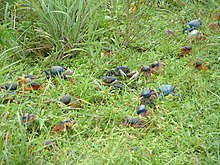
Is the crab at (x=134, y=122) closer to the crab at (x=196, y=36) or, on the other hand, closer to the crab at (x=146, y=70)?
the crab at (x=146, y=70)

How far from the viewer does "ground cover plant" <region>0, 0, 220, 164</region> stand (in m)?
2.17

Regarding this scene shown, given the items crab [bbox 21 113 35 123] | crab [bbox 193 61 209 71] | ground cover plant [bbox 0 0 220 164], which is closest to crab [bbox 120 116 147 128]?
ground cover plant [bbox 0 0 220 164]

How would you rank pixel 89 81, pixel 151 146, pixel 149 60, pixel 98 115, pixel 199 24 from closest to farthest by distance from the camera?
pixel 151 146 → pixel 98 115 → pixel 89 81 → pixel 149 60 → pixel 199 24

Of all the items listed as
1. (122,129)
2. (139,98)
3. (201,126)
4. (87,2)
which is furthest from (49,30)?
(201,126)

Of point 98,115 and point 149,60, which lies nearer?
point 98,115

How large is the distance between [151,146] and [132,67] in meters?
0.82

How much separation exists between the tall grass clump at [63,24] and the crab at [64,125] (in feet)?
2.40

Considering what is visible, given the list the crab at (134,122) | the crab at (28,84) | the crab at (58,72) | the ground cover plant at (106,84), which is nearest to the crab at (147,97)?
the ground cover plant at (106,84)

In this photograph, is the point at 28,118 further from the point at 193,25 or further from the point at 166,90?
the point at 193,25

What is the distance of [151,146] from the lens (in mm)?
2229

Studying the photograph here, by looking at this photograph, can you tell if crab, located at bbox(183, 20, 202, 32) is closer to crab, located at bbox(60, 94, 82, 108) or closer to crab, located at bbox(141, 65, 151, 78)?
crab, located at bbox(141, 65, 151, 78)

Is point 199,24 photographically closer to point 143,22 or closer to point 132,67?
point 143,22

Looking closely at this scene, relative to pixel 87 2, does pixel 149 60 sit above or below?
below

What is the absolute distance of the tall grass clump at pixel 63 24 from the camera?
3.02 meters
